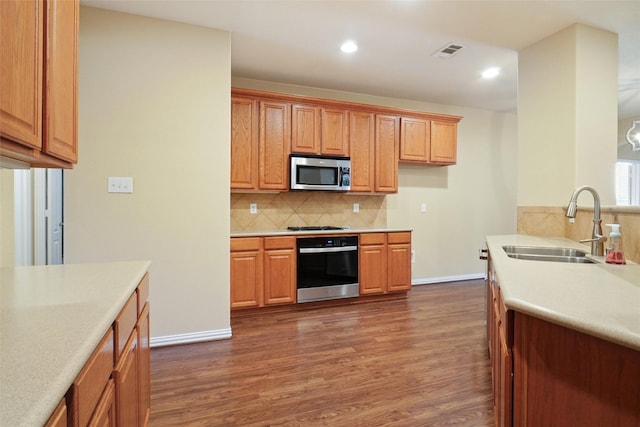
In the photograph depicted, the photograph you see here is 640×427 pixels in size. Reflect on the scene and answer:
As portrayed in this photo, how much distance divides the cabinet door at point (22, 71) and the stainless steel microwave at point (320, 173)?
2.65 m

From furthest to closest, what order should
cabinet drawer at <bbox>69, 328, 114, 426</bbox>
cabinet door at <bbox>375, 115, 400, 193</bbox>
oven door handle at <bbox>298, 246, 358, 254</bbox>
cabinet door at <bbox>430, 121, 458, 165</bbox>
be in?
1. cabinet door at <bbox>430, 121, 458, 165</bbox>
2. cabinet door at <bbox>375, 115, 400, 193</bbox>
3. oven door handle at <bbox>298, 246, 358, 254</bbox>
4. cabinet drawer at <bbox>69, 328, 114, 426</bbox>

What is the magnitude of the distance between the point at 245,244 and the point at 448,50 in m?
2.74

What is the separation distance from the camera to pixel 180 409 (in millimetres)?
Result: 1793

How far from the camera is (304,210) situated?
4098 mm

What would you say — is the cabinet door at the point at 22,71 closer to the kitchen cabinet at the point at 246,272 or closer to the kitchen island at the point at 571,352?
the kitchen island at the point at 571,352

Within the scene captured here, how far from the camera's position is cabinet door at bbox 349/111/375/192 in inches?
155

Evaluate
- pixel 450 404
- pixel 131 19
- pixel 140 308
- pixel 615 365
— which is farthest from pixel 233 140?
pixel 615 365

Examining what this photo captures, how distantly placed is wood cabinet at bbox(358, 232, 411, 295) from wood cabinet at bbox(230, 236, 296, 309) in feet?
2.85

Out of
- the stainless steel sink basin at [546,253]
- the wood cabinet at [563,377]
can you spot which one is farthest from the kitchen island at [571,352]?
the stainless steel sink basin at [546,253]

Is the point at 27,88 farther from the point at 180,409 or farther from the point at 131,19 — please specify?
the point at 131,19

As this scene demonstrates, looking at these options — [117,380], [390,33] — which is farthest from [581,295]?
[390,33]

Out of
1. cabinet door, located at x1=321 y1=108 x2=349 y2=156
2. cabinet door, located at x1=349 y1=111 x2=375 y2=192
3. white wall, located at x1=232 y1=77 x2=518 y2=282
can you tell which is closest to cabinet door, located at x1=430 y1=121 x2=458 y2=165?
white wall, located at x1=232 y1=77 x2=518 y2=282

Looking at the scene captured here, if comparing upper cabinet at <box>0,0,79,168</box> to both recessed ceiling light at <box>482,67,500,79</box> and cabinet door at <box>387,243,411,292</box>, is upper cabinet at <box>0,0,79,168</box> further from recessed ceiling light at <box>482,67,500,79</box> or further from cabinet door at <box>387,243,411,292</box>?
recessed ceiling light at <box>482,67,500,79</box>

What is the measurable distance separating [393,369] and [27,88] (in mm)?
2375
